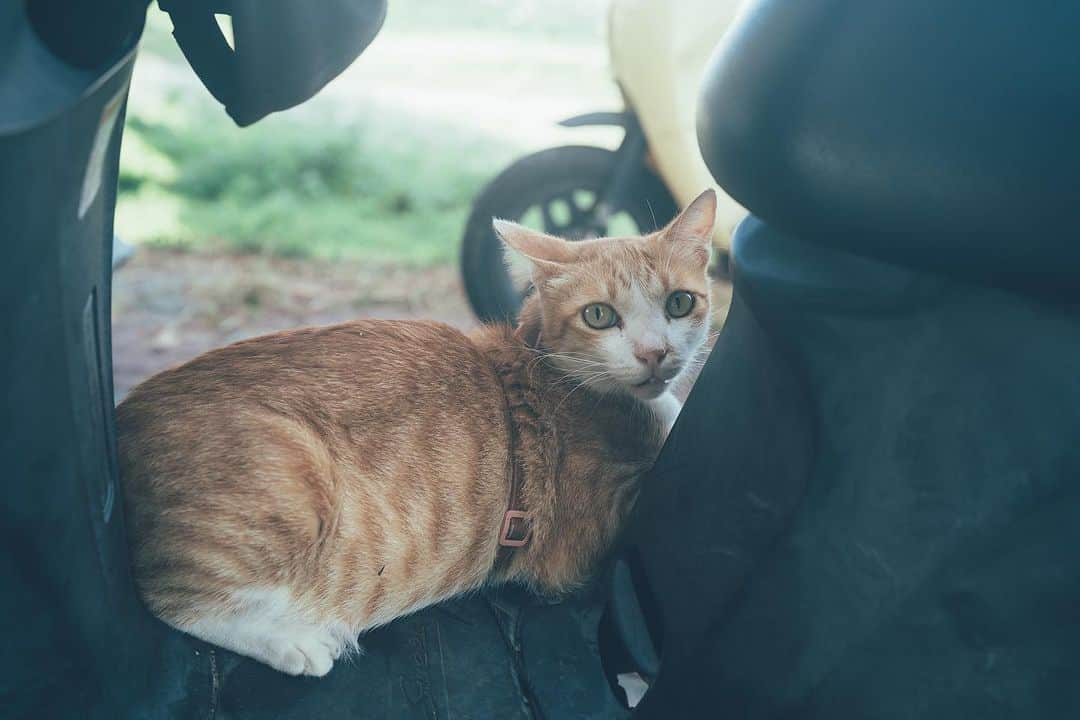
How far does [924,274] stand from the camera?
2.55ft

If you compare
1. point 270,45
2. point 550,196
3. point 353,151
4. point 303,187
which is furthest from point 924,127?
point 353,151

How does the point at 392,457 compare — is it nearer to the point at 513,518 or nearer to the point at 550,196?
the point at 513,518

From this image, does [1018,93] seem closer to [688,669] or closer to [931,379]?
[931,379]

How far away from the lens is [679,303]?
1.63m

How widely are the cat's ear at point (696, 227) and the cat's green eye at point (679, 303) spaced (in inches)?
3.1

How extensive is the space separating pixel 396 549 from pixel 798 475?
63 centimetres

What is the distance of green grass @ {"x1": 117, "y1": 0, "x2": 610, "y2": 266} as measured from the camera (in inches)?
203

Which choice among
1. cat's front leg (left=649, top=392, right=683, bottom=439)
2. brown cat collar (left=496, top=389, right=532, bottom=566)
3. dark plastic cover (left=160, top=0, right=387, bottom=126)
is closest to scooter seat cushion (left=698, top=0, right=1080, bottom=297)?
dark plastic cover (left=160, top=0, right=387, bottom=126)

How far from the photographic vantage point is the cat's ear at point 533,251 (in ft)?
5.47

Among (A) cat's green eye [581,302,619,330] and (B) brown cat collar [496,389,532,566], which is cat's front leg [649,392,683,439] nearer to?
(A) cat's green eye [581,302,619,330]

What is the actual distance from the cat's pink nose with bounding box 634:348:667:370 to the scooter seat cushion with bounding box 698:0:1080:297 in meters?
0.76

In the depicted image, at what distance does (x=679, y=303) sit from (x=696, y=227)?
0.45 ft

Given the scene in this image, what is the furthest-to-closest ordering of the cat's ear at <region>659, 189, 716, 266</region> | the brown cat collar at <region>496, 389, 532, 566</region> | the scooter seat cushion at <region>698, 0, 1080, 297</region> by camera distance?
the cat's ear at <region>659, 189, 716, 266</region>, the brown cat collar at <region>496, 389, 532, 566</region>, the scooter seat cushion at <region>698, 0, 1080, 297</region>

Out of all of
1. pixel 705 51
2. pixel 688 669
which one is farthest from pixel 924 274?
pixel 705 51
